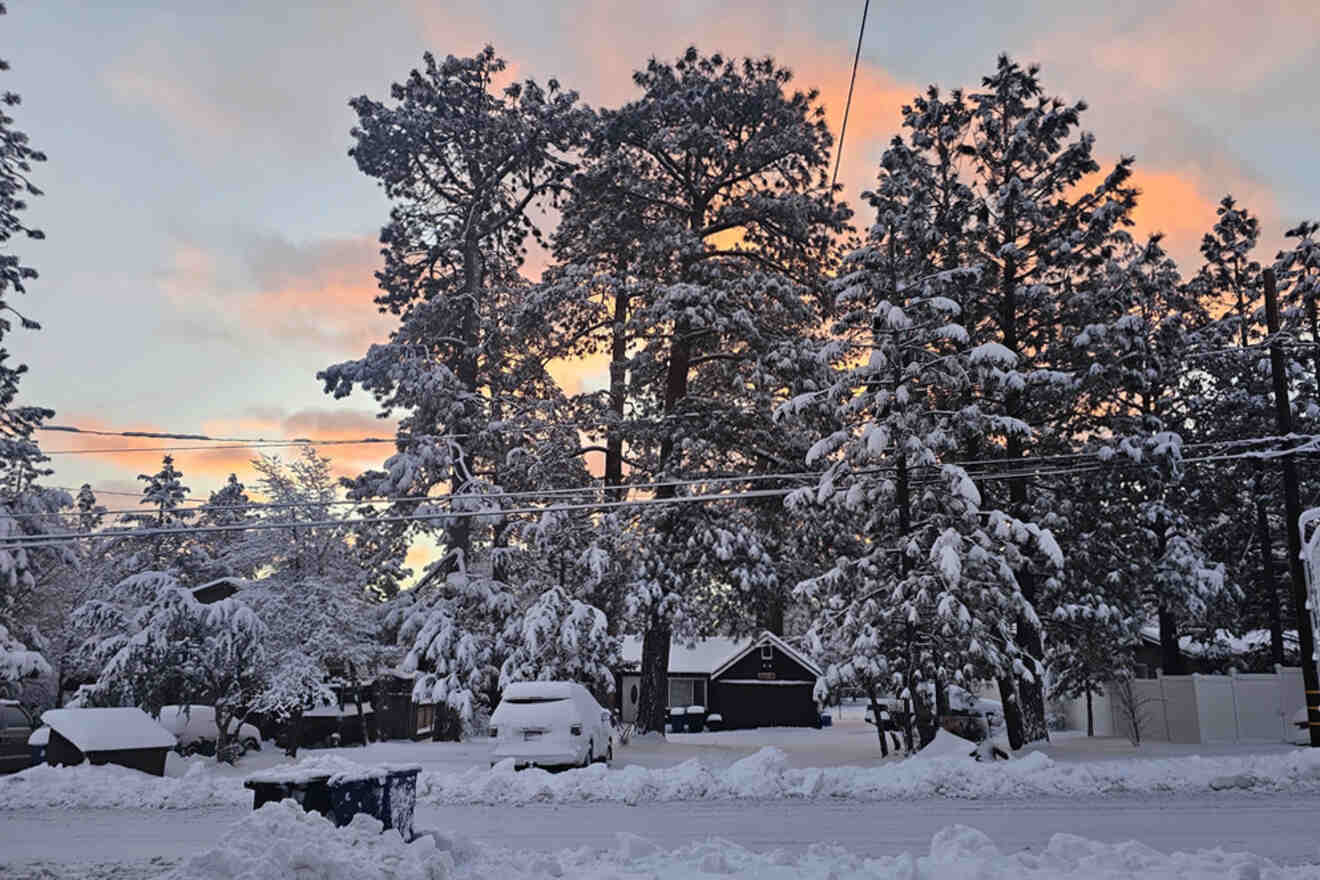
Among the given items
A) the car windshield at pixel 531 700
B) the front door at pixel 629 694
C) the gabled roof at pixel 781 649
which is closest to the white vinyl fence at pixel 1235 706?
the car windshield at pixel 531 700

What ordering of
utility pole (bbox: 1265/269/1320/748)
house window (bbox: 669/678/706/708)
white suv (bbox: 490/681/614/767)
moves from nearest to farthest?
1. utility pole (bbox: 1265/269/1320/748)
2. white suv (bbox: 490/681/614/767)
3. house window (bbox: 669/678/706/708)

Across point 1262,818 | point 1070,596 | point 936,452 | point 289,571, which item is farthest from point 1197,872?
point 289,571

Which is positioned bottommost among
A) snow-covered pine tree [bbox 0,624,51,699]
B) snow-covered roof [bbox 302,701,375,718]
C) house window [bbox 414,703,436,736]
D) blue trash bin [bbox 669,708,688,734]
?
blue trash bin [bbox 669,708,688,734]

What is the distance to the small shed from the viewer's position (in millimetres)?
20406

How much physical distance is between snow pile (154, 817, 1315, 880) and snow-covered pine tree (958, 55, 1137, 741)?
15294 mm

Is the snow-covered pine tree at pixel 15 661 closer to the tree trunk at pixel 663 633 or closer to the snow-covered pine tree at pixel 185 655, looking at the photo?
the snow-covered pine tree at pixel 185 655

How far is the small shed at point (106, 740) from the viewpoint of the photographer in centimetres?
2041

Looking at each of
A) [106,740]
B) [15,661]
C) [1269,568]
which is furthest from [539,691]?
[1269,568]

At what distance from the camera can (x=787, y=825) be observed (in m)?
13.3

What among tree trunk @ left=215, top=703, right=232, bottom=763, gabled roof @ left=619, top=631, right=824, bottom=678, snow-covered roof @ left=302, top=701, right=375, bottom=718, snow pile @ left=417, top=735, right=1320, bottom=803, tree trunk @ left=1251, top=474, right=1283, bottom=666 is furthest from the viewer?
gabled roof @ left=619, top=631, right=824, bottom=678

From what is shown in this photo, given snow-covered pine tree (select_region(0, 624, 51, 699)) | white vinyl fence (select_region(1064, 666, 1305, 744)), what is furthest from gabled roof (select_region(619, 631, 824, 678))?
snow-covered pine tree (select_region(0, 624, 51, 699))

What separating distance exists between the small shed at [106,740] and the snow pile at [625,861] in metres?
14.0

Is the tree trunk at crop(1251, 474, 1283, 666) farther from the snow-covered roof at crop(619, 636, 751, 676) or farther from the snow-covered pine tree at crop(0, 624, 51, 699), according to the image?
the snow-covered pine tree at crop(0, 624, 51, 699)

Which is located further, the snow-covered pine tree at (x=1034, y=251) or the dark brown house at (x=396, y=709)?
the dark brown house at (x=396, y=709)
